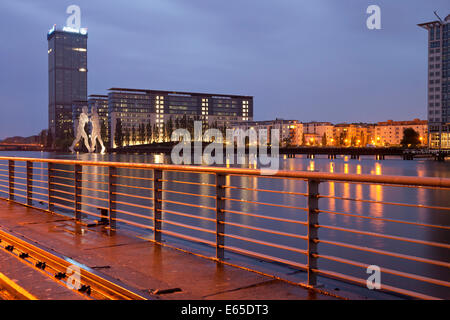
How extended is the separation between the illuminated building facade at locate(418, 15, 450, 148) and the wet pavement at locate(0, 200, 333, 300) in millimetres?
124265

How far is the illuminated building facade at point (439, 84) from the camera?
116 meters

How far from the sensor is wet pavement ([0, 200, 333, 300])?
3.83 metres

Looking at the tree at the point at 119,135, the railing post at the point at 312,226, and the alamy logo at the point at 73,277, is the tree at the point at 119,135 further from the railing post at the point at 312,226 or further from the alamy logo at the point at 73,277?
the railing post at the point at 312,226

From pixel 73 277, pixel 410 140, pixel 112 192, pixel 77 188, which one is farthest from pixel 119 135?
pixel 73 277

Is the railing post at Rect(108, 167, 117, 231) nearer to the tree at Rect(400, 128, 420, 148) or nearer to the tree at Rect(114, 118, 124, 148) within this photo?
the tree at Rect(400, 128, 420, 148)

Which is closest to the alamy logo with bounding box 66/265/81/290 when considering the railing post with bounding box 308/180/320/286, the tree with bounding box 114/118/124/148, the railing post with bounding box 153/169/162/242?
the railing post with bounding box 153/169/162/242

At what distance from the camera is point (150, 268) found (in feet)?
15.3

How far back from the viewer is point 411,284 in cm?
807

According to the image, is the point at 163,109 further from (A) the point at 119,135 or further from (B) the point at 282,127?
(B) the point at 282,127

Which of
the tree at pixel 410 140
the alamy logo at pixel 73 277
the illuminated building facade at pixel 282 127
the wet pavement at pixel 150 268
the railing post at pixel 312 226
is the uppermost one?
the illuminated building facade at pixel 282 127

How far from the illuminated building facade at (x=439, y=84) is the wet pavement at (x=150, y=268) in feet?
408

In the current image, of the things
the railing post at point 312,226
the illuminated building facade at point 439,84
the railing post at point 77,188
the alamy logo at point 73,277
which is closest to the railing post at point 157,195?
the alamy logo at point 73,277
